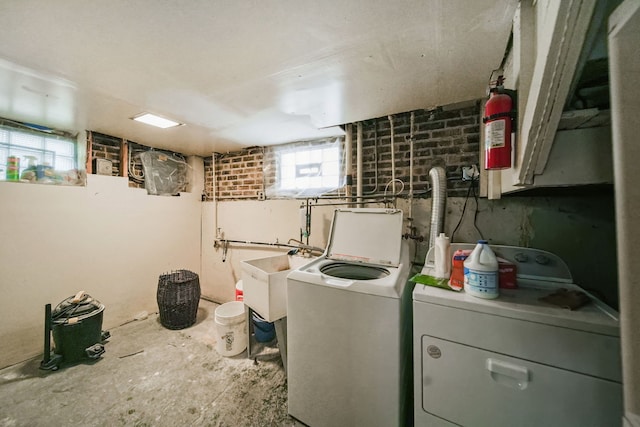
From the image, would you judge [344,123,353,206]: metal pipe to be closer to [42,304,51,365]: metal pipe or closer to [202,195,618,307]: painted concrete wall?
[202,195,618,307]: painted concrete wall

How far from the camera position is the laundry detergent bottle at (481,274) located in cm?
102

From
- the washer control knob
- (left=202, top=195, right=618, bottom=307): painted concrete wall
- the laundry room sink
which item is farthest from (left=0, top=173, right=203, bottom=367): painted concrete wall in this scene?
the washer control knob

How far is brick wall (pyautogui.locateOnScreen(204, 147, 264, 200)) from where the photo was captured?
3.11 m

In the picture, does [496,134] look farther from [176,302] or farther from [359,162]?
[176,302]

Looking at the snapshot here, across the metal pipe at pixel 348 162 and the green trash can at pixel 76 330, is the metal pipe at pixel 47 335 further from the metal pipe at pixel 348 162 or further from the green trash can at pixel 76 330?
the metal pipe at pixel 348 162

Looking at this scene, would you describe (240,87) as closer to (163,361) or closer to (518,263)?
(518,263)

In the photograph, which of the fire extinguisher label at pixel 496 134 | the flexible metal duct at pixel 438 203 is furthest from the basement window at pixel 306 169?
the fire extinguisher label at pixel 496 134

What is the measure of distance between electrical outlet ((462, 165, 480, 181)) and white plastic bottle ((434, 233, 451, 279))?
0.79 meters

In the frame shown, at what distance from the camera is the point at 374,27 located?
1105 millimetres

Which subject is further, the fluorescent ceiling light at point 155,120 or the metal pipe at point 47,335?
the fluorescent ceiling light at point 155,120

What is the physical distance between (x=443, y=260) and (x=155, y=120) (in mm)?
2688

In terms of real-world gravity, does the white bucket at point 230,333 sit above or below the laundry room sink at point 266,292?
below

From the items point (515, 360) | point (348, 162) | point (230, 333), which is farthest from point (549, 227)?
point (230, 333)

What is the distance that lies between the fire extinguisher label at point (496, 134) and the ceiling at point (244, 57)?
1.60 feet
